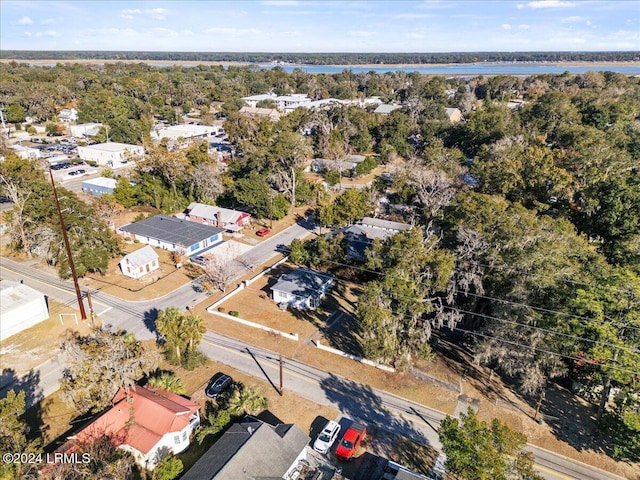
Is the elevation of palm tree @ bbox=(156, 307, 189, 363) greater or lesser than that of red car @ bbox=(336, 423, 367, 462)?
greater

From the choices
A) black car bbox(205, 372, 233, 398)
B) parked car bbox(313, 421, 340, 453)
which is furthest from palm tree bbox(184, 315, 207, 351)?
parked car bbox(313, 421, 340, 453)

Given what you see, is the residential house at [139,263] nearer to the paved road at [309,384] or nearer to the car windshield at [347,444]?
the paved road at [309,384]

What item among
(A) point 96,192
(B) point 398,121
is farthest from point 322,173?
(A) point 96,192

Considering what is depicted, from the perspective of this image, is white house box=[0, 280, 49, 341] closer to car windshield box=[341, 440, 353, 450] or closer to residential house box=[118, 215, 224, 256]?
residential house box=[118, 215, 224, 256]

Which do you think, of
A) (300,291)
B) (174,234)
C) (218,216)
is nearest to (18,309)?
(174,234)

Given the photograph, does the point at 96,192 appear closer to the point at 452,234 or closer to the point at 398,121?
the point at 452,234
